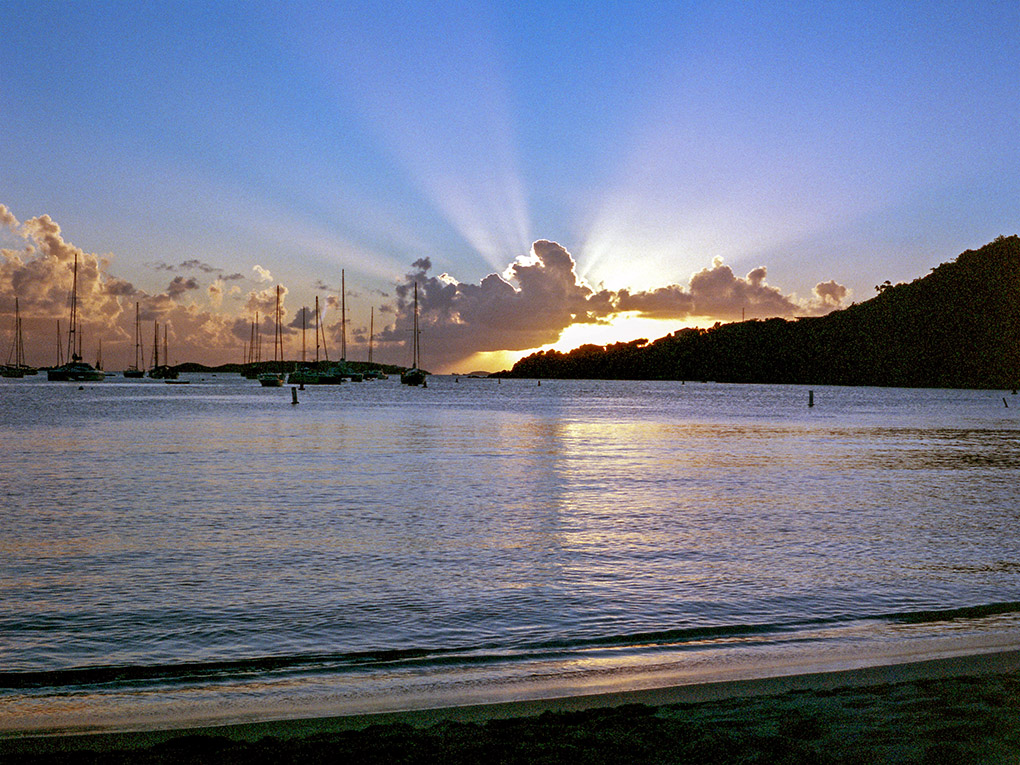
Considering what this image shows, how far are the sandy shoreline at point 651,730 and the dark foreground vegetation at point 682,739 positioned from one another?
11 millimetres

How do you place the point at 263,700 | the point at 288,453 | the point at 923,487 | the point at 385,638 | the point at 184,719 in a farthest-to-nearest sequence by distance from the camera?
1. the point at 288,453
2. the point at 923,487
3. the point at 385,638
4. the point at 263,700
5. the point at 184,719

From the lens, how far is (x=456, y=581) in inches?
525

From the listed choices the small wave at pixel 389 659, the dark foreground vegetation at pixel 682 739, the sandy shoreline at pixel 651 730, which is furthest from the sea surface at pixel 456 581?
the dark foreground vegetation at pixel 682 739

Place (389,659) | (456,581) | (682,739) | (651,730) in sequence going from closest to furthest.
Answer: (682,739), (651,730), (389,659), (456,581)

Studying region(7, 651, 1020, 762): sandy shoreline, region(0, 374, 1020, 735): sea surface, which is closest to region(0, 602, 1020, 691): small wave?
region(0, 374, 1020, 735): sea surface

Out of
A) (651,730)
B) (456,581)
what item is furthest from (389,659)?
(456,581)

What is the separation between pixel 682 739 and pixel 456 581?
24.3 feet

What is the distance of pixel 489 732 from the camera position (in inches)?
255

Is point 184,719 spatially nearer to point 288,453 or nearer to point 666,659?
point 666,659

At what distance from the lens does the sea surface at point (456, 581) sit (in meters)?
8.51

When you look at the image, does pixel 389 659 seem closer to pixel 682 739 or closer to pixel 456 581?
pixel 682 739

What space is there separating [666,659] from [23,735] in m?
6.24

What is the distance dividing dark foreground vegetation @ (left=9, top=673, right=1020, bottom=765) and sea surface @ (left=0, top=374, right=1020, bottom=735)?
104 centimetres

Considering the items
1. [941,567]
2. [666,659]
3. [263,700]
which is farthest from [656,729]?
[941,567]
